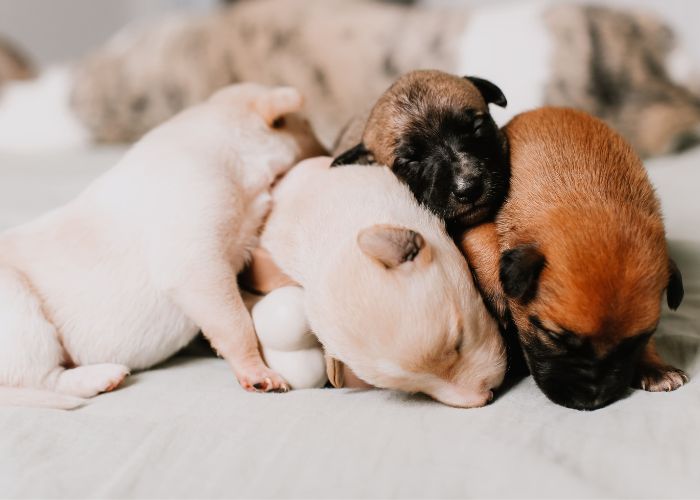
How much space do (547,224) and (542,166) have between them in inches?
5.9

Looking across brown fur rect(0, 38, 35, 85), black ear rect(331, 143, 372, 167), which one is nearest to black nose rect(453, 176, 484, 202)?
black ear rect(331, 143, 372, 167)

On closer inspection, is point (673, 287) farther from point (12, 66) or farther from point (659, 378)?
point (12, 66)

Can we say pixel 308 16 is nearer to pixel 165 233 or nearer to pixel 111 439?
pixel 165 233

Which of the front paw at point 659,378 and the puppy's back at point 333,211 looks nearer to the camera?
the front paw at point 659,378

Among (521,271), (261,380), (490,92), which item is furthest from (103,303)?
(490,92)

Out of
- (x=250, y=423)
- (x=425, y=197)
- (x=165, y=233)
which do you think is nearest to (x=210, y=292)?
(x=165, y=233)

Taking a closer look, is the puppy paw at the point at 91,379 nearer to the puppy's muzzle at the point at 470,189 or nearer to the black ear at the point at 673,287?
the puppy's muzzle at the point at 470,189

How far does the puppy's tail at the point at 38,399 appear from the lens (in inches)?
42.3

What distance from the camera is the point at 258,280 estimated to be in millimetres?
1365

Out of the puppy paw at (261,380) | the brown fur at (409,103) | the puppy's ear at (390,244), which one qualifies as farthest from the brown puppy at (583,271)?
the puppy paw at (261,380)

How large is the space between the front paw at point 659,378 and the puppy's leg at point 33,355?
0.87 meters

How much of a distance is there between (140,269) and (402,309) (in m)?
0.58

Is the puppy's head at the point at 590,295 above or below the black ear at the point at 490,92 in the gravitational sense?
below

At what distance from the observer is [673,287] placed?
1.02 metres
